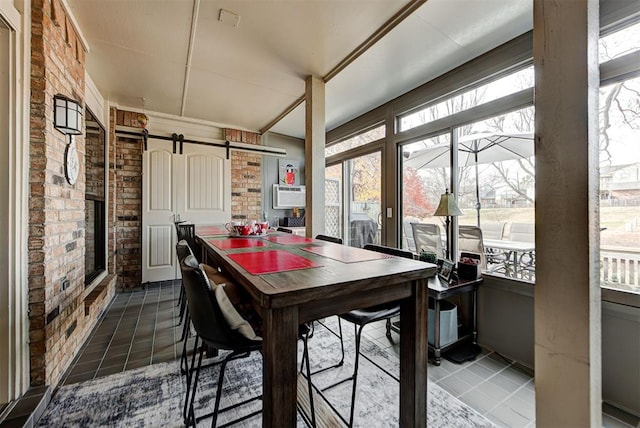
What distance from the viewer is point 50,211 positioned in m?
1.69

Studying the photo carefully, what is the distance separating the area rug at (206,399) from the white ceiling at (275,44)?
2.54m

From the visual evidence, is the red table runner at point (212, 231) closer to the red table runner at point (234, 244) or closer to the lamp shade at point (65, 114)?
the red table runner at point (234, 244)

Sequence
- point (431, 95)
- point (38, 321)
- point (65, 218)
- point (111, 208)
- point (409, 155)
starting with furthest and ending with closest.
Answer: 1. point (111, 208)
2. point (409, 155)
3. point (431, 95)
4. point (65, 218)
5. point (38, 321)

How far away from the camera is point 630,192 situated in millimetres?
1668

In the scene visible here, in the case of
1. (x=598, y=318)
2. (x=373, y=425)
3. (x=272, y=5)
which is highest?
(x=272, y=5)

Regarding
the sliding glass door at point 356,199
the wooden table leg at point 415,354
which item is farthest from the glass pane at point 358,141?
the wooden table leg at point 415,354

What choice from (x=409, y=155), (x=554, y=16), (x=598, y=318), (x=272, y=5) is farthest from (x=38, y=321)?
(x=409, y=155)

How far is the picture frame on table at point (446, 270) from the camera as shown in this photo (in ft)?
7.46

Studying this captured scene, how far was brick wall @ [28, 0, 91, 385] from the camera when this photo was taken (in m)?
1.60

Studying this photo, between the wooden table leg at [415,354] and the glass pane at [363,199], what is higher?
the glass pane at [363,199]

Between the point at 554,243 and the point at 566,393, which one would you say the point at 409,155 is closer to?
the point at 554,243

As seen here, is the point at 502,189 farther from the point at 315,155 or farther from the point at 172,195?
the point at 172,195

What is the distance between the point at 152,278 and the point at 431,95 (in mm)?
4605

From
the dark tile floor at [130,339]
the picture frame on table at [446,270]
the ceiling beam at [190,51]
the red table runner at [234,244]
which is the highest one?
the ceiling beam at [190,51]
